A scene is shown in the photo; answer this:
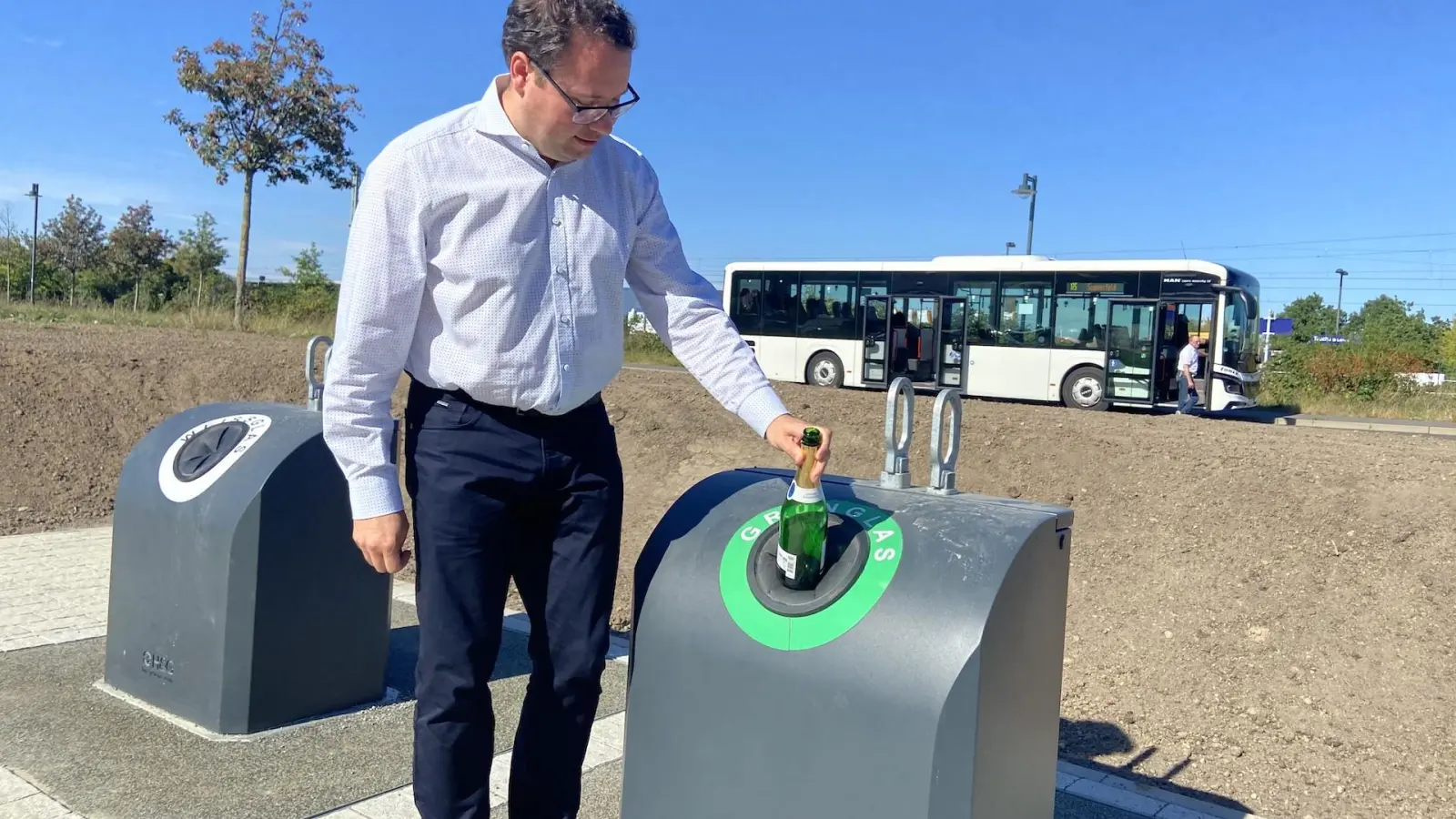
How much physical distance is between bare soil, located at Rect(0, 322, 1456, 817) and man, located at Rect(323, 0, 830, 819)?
2.67 metres

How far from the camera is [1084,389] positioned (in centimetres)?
1764

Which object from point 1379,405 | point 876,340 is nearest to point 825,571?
point 876,340

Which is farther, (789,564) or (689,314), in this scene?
(689,314)

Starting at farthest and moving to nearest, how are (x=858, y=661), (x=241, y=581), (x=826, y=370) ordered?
(x=826, y=370) → (x=241, y=581) → (x=858, y=661)

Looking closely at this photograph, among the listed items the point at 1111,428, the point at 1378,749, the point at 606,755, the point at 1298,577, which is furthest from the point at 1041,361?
the point at 606,755

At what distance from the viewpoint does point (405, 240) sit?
2102 millimetres

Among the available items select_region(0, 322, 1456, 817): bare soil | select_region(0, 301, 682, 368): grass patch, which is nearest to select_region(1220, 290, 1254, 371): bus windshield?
select_region(0, 322, 1456, 817): bare soil

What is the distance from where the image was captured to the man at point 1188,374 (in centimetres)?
1628

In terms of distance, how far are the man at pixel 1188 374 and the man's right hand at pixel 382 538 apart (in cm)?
1576

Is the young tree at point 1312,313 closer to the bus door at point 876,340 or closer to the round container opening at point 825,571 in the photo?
the bus door at point 876,340

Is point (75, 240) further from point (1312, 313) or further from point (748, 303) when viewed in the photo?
point (1312, 313)

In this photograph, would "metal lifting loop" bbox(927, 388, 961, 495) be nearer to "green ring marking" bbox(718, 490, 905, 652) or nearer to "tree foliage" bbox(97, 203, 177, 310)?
"green ring marking" bbox(718, 490, 905, 652)

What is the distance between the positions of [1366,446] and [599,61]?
747 cm

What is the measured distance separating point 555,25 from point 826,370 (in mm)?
18424
